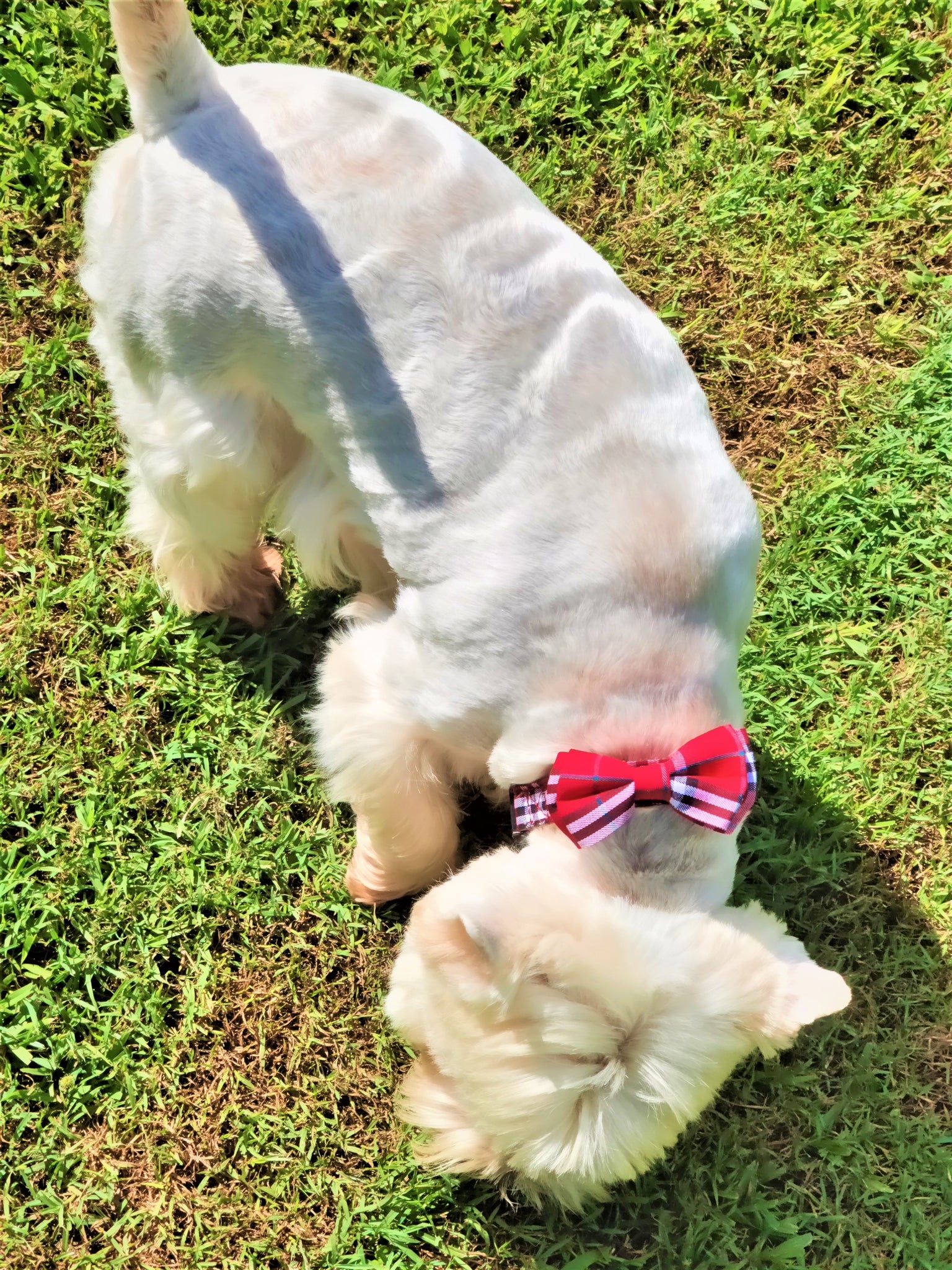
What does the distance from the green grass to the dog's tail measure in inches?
57.4

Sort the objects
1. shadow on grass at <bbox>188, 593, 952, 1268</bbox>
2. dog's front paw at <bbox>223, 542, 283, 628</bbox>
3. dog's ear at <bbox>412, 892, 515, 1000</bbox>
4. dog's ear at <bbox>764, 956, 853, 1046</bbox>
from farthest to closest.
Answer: dog's front paw at <bbox>223, 542, 283, 628</bbox>
shadow on grass at <bbox>188, 593, 952, 1268</bbox>
dog's ear at <bbox>764, 956, 853, 1046</bbox>
dog's ear at <bbox>412, 892, 515, 1000</bbox>

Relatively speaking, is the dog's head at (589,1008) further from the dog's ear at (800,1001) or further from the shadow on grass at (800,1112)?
the shadow on grass at (800,1112)

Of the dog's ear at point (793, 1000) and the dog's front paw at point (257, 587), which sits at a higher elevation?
the dog's ear at point (793, 1000)

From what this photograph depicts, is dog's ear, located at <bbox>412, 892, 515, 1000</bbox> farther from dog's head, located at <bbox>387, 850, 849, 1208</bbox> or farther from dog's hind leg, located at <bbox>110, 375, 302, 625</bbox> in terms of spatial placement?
dog's hind leg, located at <bbox>110, 375, 302, 625</bbox>

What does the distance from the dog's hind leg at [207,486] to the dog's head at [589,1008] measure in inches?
54.2

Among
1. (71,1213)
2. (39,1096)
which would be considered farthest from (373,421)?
(71,1213)

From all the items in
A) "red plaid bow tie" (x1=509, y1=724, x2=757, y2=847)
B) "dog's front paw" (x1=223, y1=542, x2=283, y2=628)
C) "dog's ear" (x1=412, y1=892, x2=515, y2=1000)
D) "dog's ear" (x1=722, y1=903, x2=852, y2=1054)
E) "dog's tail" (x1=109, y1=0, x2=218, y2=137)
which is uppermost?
"dog's tail" (x1=109, y1=0, x2=218, y2=137)

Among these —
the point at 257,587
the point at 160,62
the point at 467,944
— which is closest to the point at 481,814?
the point at 257,587

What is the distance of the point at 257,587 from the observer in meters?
3.48

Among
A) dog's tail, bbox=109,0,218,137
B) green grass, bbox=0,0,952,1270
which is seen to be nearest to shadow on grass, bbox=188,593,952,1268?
green grass, bbox=0,0,952,1270

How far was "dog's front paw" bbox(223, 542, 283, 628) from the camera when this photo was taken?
11.2ft

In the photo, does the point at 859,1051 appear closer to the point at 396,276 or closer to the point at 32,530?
the point at 396,276

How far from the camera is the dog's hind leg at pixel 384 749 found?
2504mm

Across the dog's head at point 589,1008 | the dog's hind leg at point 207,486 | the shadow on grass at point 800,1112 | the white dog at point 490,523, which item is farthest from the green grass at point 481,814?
the dog's head at point 589,1008
